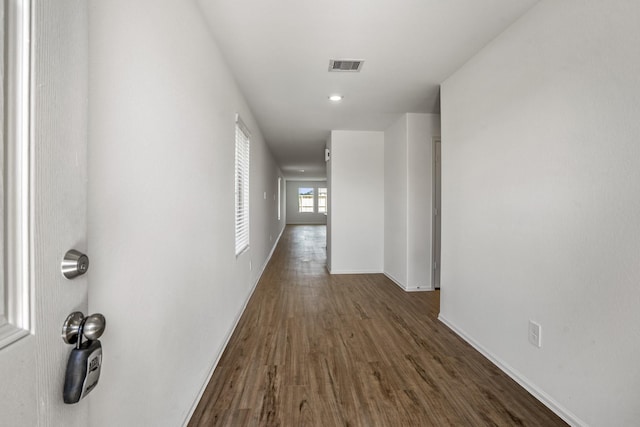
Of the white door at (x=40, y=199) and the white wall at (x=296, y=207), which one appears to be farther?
the white wall at (x=296, y=207)

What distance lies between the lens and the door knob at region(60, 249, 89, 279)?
1.98 feet

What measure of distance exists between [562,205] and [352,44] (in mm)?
1808

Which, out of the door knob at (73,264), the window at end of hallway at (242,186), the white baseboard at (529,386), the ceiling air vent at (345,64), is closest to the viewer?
the door knob at (73,264)

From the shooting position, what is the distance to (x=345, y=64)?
8.68 feet

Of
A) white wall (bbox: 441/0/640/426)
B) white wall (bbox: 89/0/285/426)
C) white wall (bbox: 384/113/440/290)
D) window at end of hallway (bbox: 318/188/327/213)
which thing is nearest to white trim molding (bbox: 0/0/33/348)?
white wall (bbox: 89/0/285/426)

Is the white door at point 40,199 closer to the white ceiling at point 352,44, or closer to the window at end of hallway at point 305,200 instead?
the white ceiling at point 352,44

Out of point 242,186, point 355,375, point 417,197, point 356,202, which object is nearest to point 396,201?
point 417,197

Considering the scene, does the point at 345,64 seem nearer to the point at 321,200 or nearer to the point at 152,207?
the point at 152,207

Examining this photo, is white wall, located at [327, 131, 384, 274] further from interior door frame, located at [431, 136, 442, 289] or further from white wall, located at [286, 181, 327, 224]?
white wall, located at [286, 181, 327, 224]

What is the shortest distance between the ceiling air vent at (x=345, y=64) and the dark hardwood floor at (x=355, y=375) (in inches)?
95.6

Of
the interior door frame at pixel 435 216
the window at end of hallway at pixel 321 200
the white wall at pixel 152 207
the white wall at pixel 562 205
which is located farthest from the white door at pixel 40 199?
the window at end of hallway at pixel 321 200

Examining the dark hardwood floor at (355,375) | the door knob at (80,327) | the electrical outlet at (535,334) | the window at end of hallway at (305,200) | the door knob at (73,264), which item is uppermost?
the window at end of hallway at (305,200)

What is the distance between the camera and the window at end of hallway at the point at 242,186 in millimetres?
3207

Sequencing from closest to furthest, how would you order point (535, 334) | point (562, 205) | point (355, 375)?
point (562, 205)
point (535, 334)
point (355, 375)
